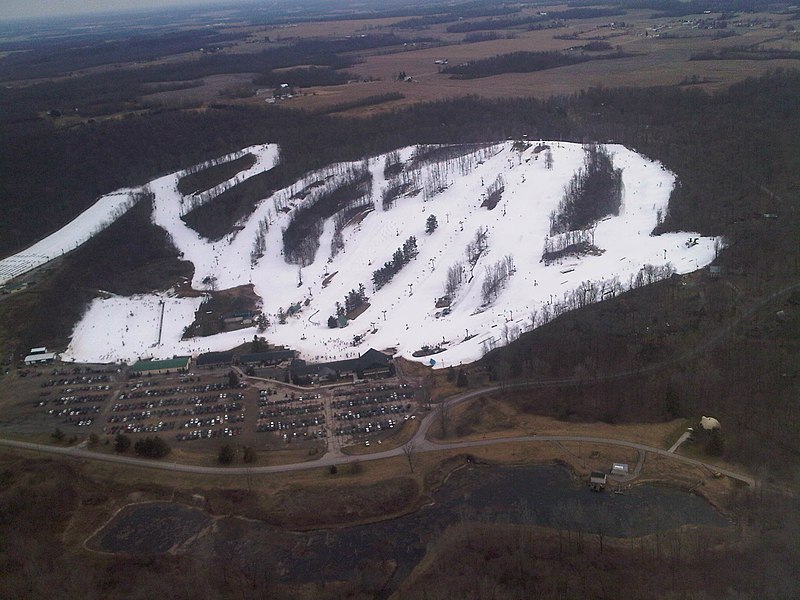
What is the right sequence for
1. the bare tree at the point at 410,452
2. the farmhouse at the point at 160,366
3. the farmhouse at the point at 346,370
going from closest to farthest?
1. the bare tree at the point at 410,452
2. the farmhouse at the point at 346,370
3. the farmhouse at the point at 160,366

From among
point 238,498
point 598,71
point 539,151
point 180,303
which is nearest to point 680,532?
point 238,498

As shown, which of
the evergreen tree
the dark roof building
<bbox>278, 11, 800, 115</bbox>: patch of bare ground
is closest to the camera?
the dark roof building

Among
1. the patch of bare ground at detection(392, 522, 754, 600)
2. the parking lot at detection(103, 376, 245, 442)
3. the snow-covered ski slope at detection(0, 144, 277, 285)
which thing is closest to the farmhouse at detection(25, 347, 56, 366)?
the parking lot at detection(103, 376, 245, 442)

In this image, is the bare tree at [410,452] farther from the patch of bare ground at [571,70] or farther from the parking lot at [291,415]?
the patch of bare ground at [571,70]

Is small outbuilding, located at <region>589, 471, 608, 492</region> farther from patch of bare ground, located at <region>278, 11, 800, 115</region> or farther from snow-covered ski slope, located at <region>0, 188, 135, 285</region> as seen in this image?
patch of bare ground, located at <region>278, 11, 800, 115</region>

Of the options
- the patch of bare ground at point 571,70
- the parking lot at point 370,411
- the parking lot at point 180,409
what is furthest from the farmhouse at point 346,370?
the patch of bare ground at point 571,70

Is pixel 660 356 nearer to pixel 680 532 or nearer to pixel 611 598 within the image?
pixel 680 532
